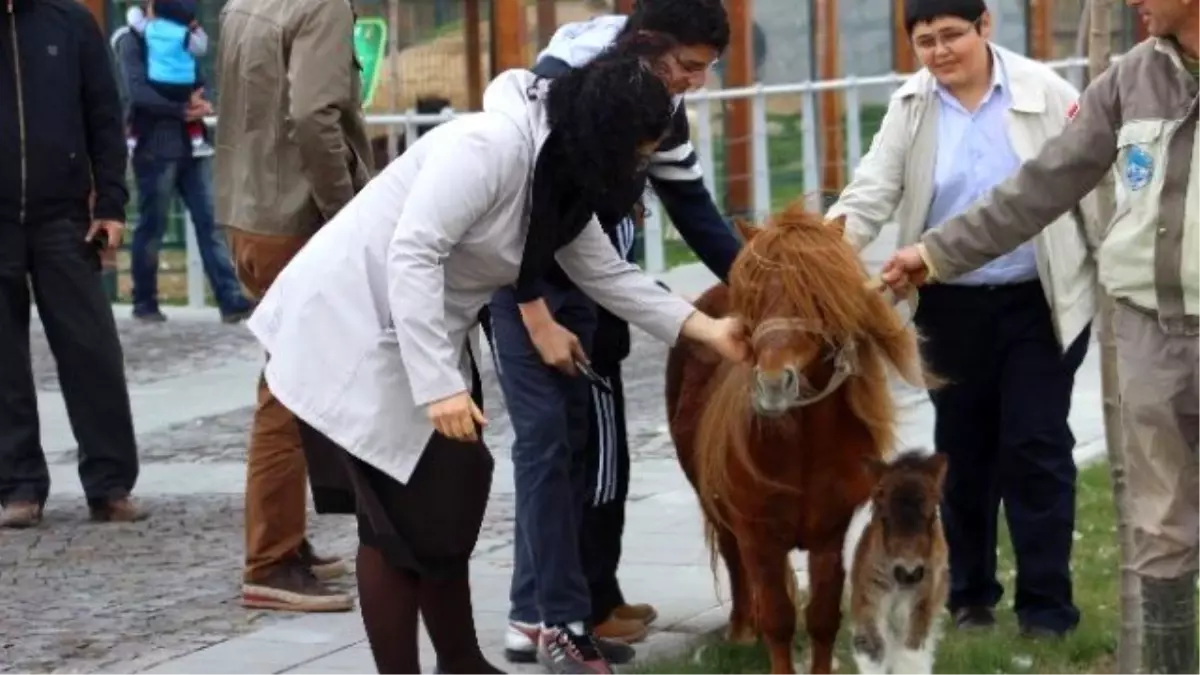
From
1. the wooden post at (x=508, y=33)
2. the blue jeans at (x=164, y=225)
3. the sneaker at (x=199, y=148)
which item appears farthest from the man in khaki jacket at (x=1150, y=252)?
the wooden post at (x=508, y=33)

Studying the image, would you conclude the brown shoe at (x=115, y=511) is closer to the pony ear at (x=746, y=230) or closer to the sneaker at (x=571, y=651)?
the sneaker at (x=571, y=651)

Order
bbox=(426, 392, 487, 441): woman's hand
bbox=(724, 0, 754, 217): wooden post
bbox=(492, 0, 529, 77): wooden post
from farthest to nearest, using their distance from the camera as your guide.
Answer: bbox=(724, 0, 754, 217): wooden post, bbox=(492, 0, 529, 77): wooden post, bbox=(426, 392, 487, 441): woman's hand

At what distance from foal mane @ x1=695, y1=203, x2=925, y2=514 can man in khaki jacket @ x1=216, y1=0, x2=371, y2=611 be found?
1.80 metres

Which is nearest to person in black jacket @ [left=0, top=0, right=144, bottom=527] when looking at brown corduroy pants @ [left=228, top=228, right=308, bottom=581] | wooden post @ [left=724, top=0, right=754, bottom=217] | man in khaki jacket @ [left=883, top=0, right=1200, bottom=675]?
brown corduroy pants @ [left=228, top=228, right=308, bottom=581]

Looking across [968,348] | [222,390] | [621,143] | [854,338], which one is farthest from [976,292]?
[222,390]

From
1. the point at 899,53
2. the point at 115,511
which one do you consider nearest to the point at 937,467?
the point at 115,511

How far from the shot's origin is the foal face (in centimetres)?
597

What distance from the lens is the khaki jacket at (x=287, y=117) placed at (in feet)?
24.3

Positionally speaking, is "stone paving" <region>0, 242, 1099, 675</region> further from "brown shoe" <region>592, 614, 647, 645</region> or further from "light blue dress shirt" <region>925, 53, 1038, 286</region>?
"light blue dress shirt" <region>925, 53, 1038, 286</region>

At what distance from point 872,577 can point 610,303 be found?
957 mm

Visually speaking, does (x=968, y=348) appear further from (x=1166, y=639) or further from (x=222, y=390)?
(x=222, y=390)

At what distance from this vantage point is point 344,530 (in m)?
9.00

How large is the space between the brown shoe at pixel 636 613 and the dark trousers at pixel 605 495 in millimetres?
28

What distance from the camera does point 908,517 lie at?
598cm
